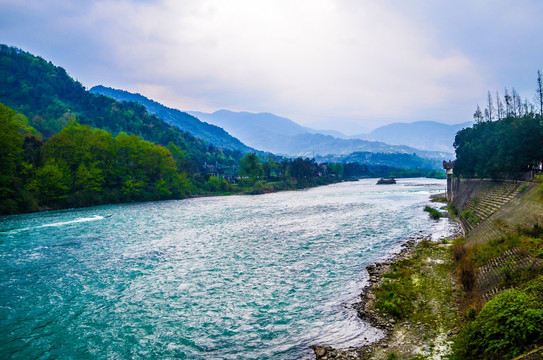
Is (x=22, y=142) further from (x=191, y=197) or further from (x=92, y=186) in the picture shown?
(x=191, y=197)

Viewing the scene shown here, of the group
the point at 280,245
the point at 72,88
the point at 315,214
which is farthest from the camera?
the point at 72,88

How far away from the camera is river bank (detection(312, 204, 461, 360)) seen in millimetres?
12219

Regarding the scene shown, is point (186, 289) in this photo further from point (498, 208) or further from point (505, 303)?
point (498, 208)

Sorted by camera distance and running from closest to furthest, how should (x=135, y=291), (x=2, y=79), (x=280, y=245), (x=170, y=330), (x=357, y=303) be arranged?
(x=170, y=330) → (x=357, y=303) → (x=135, y=291) → (x=280, y=245) → (x=2, y=79)

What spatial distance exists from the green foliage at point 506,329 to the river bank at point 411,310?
152cm

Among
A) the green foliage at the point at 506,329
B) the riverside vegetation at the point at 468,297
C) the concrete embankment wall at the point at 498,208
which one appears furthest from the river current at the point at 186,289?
the concrete embankment wall at the point at 498,208

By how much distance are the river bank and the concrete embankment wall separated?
17.4 ft

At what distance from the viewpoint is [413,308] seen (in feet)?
52.0

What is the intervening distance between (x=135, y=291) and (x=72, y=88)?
22055cm

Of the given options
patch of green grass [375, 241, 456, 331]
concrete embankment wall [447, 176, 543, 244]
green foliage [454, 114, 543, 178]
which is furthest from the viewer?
green foliage [454, 114, 543, 178]

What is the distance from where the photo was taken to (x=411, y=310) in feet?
51.4

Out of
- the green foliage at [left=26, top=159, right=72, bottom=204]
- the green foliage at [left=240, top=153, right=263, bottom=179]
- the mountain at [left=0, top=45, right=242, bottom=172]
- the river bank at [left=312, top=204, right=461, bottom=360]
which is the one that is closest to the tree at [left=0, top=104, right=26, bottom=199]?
the green foliage at [left=26, top=159, right=72, bottom=204]

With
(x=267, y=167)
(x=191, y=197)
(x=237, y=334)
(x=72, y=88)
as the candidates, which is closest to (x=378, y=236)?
(x=237, y=334)

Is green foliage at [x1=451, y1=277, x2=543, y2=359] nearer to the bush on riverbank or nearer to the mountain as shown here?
the bush on riverbank
